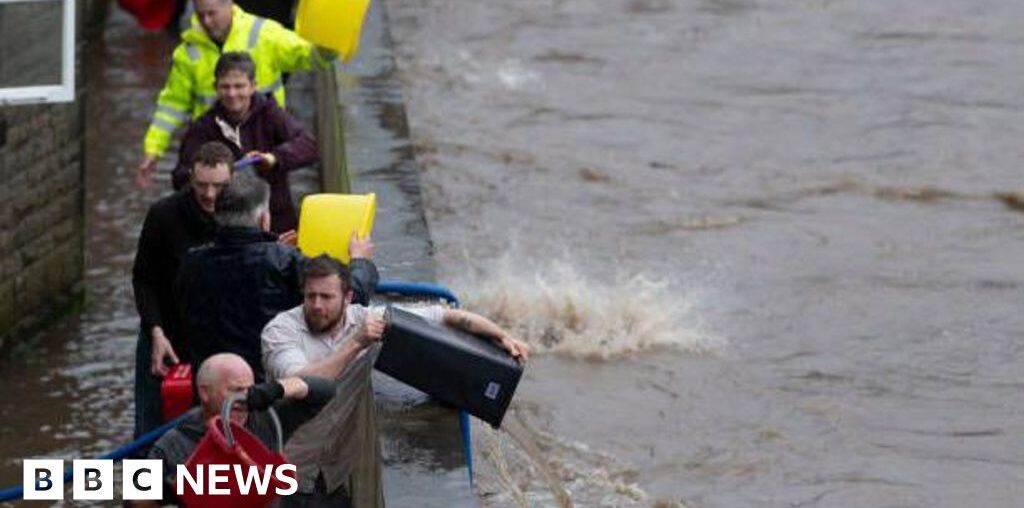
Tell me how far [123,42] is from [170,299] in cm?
974

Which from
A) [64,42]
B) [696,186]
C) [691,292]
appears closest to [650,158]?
[696,186]

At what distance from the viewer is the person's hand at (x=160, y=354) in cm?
873

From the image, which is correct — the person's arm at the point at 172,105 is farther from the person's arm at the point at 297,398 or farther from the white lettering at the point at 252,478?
the white lettering at the point at 252,478

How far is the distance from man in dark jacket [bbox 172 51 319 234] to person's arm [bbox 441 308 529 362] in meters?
1.92

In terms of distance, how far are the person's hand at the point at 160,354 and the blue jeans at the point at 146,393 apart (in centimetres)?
5

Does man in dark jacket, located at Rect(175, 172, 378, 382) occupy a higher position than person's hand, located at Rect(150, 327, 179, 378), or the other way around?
man in dark jacket, located at Rect(175, 172, 378, 382)

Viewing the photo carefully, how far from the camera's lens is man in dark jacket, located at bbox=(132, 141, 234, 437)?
28.2ft

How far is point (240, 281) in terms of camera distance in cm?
796

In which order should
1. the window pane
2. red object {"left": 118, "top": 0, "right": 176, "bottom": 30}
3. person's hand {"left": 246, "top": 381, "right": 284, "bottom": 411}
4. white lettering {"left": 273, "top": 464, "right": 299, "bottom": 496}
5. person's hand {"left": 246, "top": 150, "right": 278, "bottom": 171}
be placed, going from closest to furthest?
white lettering {"left": 273, "top": 464, "right": 299, "bottom": 496} → person's hand {"left": 246, "top": 381, "right": 284, "bottom": 411} → person's hand {"left": 246, "top": 150, "right": 278, "bottom": 171} → the window pane → red object {"left": 118, "top": 0, "right": 176, "bottom": 30}

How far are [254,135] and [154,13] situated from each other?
9.17 m

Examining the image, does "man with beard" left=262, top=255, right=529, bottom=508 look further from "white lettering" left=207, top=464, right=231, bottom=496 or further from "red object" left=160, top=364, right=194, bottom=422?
"red object" left=160, top=364, right=194, bottom=422

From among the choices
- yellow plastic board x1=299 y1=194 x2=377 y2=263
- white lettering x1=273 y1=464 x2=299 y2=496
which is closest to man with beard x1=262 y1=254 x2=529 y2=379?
white lettering x1=273 y1=464 x2=299 y2=496

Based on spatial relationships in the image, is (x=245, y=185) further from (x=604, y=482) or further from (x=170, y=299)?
(x=604, y=482)

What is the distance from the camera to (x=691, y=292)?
13648mm
